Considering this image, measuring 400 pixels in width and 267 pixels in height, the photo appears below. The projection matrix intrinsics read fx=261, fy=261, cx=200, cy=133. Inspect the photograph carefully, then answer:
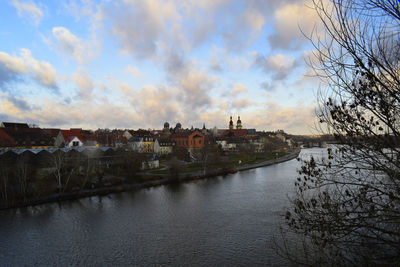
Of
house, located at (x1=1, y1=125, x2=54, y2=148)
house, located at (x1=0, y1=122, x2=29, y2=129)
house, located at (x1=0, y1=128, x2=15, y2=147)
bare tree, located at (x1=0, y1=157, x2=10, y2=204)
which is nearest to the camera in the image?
bare tree, located at (x1=0, y1=157, x2=10, y2=204)

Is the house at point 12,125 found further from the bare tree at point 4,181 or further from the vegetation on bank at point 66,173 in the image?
the bare tree at point 4,181

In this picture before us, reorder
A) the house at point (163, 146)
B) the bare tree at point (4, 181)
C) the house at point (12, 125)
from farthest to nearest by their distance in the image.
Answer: the house at point (163, 146), the house at point (12, 125), the bare tree at point (4, 181)

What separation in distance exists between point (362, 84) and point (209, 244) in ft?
32.5

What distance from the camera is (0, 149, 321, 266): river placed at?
10266 mm

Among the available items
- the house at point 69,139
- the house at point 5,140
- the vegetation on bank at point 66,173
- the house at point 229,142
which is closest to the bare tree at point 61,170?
the vegetation on bank at point 66,173

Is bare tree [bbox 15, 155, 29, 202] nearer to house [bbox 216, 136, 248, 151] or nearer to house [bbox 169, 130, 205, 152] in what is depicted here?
house [bbox 169, 130, 205, 152]

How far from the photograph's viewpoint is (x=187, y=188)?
23.4m

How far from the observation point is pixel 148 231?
12914mm

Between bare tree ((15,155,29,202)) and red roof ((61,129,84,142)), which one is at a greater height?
red roof ((61,129,84,142))

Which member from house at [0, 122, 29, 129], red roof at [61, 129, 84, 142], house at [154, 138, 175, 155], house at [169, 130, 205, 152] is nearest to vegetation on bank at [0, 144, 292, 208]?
red roof at [61, 129, 84, 142]

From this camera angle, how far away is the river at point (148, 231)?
10.3 meters

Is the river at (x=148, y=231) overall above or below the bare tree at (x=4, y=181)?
below

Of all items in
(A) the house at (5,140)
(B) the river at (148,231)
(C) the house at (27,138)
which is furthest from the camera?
(C) the house at (27,138)

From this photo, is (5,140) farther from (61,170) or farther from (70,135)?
(61,170)
